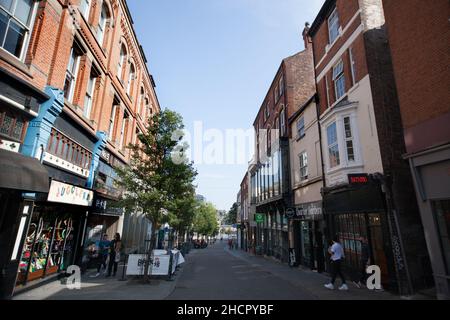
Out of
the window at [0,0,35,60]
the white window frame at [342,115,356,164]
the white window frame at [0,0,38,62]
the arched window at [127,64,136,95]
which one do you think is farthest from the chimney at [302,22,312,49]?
the window at [0,0,35,60]

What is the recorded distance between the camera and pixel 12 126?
7.16 m

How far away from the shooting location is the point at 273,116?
24719 millimetres

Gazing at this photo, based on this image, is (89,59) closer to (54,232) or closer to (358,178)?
(54,232)

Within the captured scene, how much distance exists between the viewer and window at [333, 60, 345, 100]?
42.6 ft

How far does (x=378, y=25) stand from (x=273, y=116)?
44.3 feet

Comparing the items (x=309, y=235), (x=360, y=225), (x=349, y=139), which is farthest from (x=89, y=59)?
(x=309, y=235)

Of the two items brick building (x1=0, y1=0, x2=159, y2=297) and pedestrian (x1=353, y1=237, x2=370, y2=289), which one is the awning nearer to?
brick building (x1=0, y1=0, x2=159, y2=297)

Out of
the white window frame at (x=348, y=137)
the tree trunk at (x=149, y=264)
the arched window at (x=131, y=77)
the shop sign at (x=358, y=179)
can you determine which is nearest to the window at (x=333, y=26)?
the white window frame at (x=348, y=137)

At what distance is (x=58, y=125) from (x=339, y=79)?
13.3 meters

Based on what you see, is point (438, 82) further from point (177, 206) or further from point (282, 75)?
point (282, 75)
